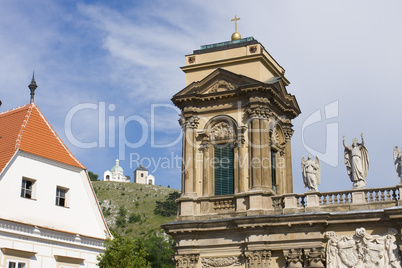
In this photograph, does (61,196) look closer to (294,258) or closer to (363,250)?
(294,258)

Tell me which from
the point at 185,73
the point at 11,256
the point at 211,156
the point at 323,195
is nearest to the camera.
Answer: the point at 11,256

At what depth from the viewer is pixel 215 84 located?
29.1m

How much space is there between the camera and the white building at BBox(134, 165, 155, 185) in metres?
189

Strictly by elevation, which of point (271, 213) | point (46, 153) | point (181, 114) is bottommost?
point (271, 213)

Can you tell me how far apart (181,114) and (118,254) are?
845 centimetres

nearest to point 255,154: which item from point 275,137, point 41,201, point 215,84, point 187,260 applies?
point 275,137

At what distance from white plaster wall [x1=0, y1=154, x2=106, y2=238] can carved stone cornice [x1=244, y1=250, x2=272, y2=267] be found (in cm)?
707

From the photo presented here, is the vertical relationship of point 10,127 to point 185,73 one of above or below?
below

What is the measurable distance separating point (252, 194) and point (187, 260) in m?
4.28

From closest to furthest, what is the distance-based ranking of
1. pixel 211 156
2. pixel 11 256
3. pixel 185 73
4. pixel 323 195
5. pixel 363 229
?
pixel 11 256 → pixel 363 229 → pixel 323 195 → pixel 211 156 → pixel 185 73

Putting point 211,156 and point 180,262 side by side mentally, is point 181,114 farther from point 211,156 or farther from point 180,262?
point 180,262

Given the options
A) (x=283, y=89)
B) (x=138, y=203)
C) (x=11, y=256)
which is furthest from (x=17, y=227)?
(x=138, y=203)

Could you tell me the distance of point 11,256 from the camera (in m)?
21.9

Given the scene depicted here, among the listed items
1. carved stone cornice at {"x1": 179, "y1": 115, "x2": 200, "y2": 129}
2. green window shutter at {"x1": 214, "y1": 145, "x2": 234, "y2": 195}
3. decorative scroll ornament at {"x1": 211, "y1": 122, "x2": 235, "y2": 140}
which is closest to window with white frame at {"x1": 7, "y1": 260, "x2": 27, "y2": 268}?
green window shutter at {"x1": 214, "y1": 145, "x2": 234, "y2": 195}
